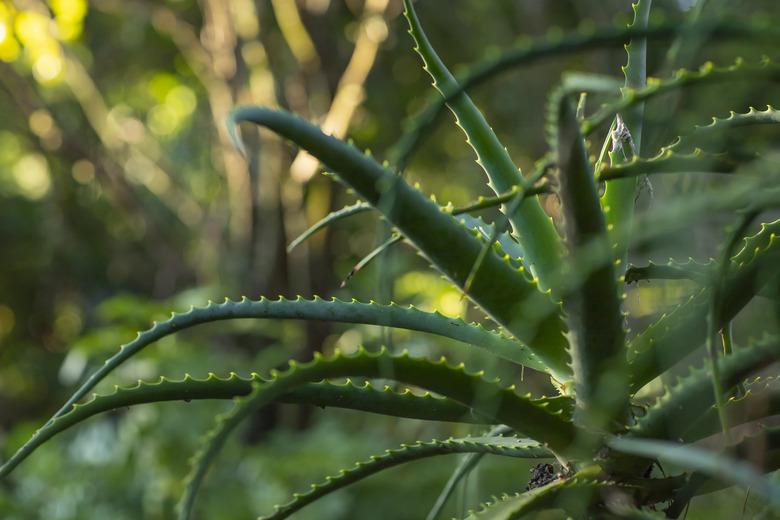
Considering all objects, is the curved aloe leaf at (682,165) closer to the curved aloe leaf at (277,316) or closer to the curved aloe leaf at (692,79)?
the curved aloe leaf at (692,79)

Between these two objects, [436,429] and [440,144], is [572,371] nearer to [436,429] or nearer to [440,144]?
[436,429]

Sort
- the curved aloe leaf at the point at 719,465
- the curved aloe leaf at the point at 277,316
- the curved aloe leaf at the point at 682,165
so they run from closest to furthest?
the curved aloe leaf at the point at 719,465
the curved aloe leaf at the point at 682,165
the curved aloe leaf at the point at 277,316

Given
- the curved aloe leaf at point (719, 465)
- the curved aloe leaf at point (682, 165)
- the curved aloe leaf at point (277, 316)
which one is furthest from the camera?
the curved aloe leaf at point (277, 316)

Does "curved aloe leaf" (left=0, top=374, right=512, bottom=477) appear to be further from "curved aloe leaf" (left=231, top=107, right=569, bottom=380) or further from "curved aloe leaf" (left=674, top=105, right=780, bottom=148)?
"curved aloe leaf" (left=674, top=105, right=780, bottom=148)

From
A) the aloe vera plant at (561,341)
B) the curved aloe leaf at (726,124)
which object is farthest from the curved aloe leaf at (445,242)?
Answer: the curved aloe leaf at (726,124)

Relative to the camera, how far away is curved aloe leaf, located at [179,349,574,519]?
1.62 ft

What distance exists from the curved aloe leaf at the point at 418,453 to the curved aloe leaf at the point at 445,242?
0.06 m

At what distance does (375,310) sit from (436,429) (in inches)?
109

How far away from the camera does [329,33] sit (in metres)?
A: 4.07

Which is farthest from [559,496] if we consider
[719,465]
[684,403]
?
[719,465]

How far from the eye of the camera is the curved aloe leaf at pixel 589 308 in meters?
0.49

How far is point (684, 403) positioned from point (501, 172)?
215mm

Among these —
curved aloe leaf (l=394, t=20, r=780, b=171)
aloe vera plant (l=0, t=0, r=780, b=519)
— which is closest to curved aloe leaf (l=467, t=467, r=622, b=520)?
aloe vera plant (l=0, t=0, r=780, b=519)

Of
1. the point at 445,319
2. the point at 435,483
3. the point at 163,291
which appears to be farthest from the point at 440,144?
the point at 445,319
